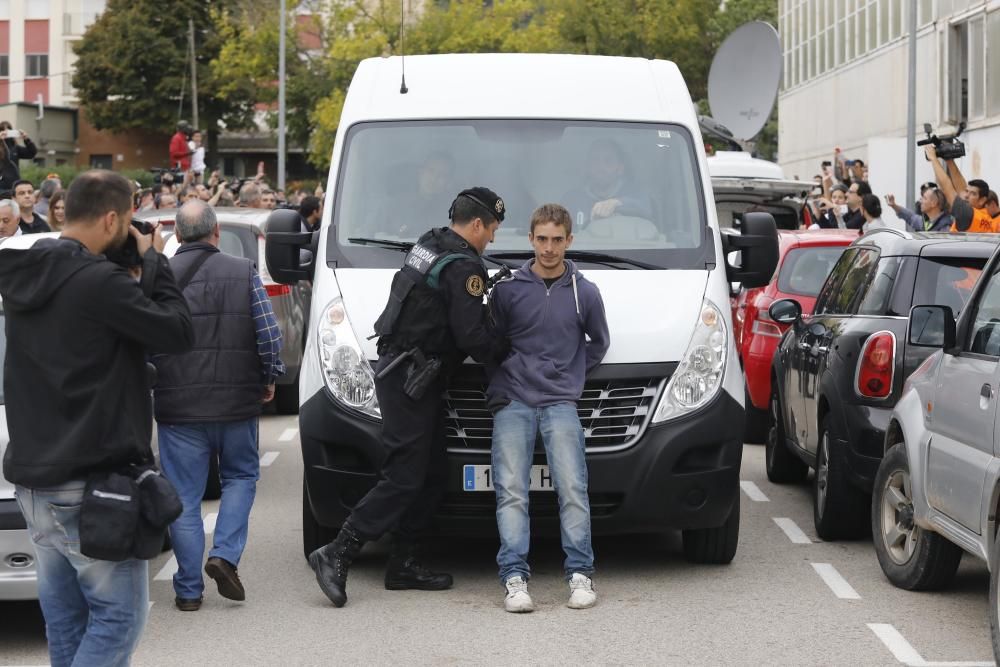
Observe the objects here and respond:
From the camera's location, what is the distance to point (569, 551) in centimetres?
780

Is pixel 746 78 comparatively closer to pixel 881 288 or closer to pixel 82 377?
pixel 881 288

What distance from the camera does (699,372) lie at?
8070 millimetres

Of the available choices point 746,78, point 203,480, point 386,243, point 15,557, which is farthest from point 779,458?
point 746,78

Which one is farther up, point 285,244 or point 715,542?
point 285,244

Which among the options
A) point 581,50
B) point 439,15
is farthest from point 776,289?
point 581,50

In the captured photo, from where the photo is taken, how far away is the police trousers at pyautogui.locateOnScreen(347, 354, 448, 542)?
771 centimetres

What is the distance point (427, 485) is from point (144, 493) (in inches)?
126

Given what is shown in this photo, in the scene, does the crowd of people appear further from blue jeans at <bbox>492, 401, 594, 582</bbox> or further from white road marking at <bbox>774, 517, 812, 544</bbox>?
blue jeans at <bbox>492, 401, 594, 582</bbox>

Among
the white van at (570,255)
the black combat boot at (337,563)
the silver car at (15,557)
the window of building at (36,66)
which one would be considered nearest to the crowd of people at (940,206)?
the white van at (570,255)

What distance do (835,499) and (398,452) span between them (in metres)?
2.66

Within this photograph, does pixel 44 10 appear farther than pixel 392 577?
Yes

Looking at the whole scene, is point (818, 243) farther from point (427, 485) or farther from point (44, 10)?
point (44, 10)

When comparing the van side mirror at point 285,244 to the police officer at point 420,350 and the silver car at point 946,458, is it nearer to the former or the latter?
the police officer at point 420,350

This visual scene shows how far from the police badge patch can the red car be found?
5521 millimetres
